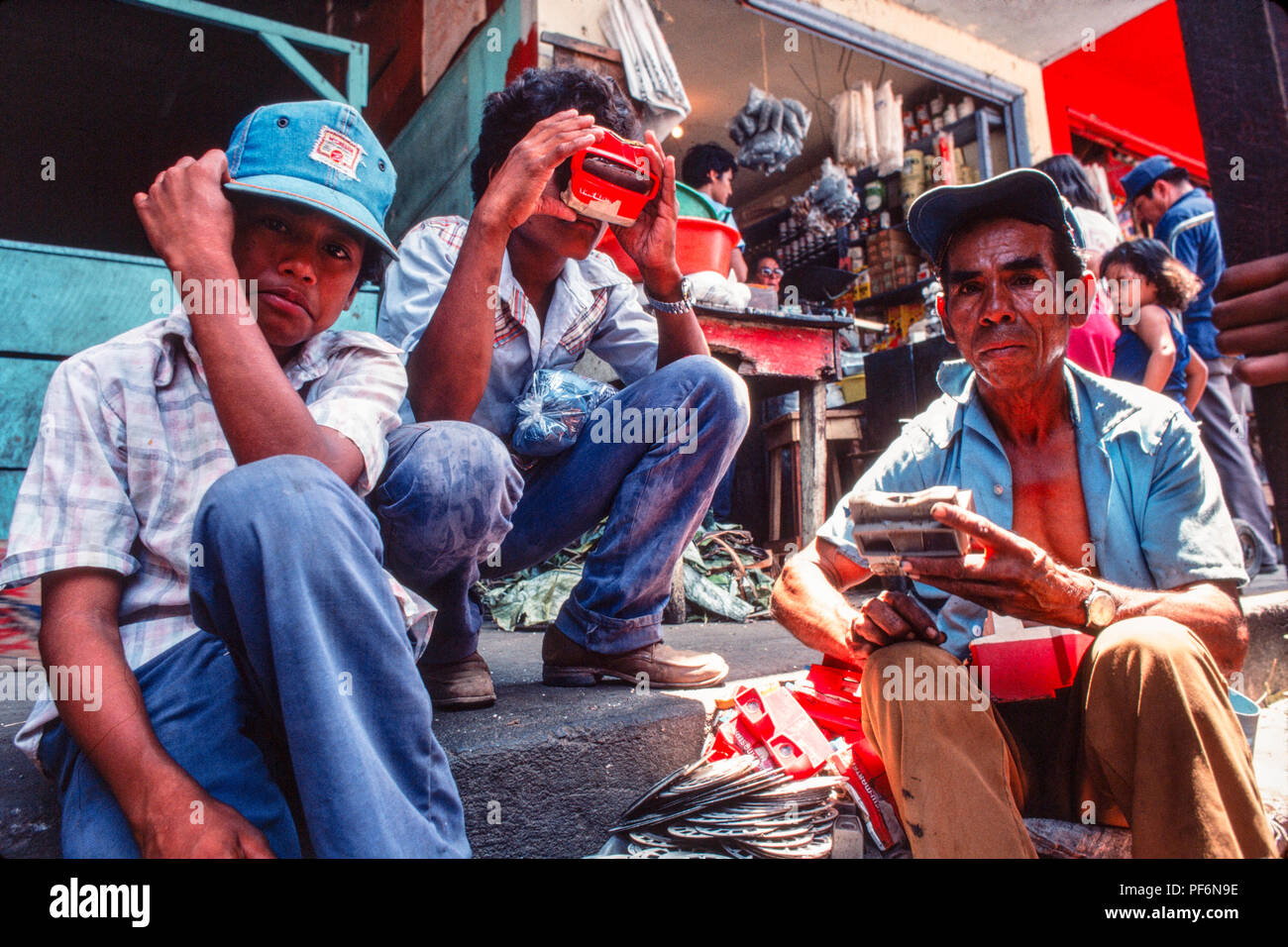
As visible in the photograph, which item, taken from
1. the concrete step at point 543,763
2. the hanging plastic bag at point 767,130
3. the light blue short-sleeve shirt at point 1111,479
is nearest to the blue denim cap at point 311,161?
the concrete step at point 543,763

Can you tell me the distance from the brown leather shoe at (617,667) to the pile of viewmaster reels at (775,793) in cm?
15

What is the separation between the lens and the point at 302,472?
937 millimetres

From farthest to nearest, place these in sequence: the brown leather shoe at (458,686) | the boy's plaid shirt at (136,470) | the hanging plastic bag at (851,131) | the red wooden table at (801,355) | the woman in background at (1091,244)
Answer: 1. the hanging plastic bag at (851,131)
2. the woman in background at (1091,244)
3. the red wooden table at (801,355)
4. the brown leather shoe at (458,686)
5. the boy's plaid shirt at (136,470)

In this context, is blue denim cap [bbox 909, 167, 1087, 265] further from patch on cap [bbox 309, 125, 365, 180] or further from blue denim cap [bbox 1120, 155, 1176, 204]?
blue denim cap [bbox 1120, 155, 1176, 204]

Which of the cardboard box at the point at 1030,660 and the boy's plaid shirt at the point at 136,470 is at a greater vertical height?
the boy's plaid shirt at the point at 136,470

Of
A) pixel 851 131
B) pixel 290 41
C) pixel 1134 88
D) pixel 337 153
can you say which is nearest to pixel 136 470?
pixel 337 153

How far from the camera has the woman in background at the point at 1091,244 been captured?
11.5ft

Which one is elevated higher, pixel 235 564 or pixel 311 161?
pixel 311 161

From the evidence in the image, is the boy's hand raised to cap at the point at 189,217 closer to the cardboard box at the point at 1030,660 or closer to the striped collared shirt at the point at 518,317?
the striped collared shirt at the point at 518,317

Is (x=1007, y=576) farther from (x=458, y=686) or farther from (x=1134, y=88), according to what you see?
(x=1134, y=88)

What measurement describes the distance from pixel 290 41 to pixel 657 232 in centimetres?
258

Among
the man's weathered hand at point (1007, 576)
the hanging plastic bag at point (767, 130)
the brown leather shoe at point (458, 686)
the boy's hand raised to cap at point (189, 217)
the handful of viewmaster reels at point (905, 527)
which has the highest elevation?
the hanging plastic bag at point (767, 130)

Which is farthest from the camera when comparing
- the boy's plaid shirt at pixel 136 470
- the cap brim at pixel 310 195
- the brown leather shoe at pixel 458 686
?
the brown leather shoe at pixel 458 686

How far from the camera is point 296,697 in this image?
33.4 inches
